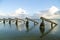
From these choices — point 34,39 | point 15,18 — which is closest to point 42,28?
point 34,39

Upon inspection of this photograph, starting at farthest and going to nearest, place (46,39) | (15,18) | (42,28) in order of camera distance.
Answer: (15,18), (42,28), (46,39)

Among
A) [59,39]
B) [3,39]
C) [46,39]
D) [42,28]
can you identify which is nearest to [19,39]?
[3,39]

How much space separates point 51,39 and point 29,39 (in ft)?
6.37

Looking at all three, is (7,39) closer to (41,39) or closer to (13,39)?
(13,39)

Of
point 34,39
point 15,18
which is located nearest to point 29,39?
point 34,39

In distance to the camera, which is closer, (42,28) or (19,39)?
(19,39)

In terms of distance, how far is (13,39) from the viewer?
598 inches

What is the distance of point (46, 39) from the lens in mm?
15055

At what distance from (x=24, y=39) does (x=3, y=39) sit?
1846 millimetres

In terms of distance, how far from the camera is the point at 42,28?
71.3ft

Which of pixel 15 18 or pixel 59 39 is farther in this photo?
pixel 15 18

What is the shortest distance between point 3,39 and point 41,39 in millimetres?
3342

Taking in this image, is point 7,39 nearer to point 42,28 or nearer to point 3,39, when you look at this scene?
point 3,39

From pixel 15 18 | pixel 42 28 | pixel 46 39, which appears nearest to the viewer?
pixel 46 39
